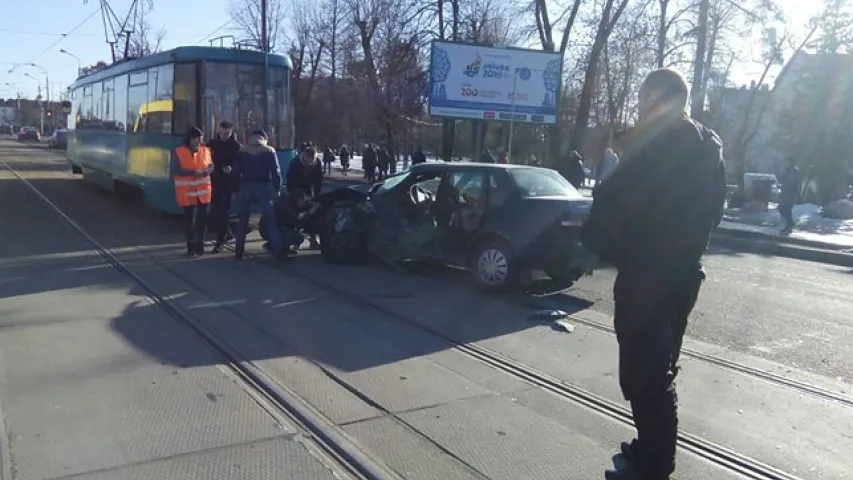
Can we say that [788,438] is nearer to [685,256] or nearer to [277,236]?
[685,256]

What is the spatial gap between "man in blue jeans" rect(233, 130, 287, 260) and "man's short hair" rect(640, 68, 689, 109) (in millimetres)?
7852

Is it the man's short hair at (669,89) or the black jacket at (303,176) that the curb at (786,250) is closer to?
the black jacket at (303,176)

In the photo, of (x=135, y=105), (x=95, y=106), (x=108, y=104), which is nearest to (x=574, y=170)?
(x=135, y=105)

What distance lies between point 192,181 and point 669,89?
28.3 feet

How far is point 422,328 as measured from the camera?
760 centimetres

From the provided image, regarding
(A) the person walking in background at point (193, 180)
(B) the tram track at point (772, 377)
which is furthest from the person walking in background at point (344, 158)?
(B) the tram track at point (772, 377)

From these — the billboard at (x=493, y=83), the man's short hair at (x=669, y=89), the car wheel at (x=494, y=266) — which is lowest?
the car wheel at (x=494, y=266)

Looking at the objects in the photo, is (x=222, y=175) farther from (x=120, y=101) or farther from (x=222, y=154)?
(x=120, y=101)

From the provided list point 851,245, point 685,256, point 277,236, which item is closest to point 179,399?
point 685,256

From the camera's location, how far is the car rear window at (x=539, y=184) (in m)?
9.42

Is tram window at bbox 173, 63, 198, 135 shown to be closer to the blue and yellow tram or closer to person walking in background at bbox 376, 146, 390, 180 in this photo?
the blue and yellow tram

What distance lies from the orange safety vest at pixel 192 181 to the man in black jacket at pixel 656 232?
331 inches

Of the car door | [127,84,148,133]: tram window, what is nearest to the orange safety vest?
the car door

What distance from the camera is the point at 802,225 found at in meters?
20.8
